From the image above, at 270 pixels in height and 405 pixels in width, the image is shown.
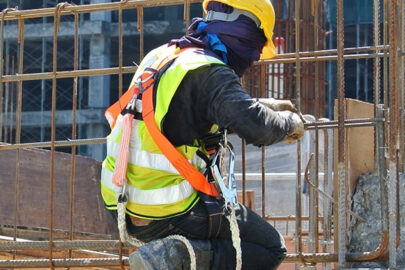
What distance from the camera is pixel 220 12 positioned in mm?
3953

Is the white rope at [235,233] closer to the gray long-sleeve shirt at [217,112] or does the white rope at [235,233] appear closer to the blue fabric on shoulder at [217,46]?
the gray long-sleeve shirt at [217,112]

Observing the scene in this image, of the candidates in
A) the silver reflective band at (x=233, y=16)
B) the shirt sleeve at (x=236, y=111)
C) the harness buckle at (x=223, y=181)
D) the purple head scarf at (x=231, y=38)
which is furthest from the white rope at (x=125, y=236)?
the silver reflective band at (x=233, y=16)

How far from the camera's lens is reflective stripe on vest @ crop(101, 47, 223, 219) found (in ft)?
12.3

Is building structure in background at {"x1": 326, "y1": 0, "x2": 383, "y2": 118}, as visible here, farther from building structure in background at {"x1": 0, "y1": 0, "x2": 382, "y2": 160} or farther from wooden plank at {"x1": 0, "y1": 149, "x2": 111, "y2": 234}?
wooden plank at {"x1": 0, "y1": 149, "x2": 111, "y2": 234}

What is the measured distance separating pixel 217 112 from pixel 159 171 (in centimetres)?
38

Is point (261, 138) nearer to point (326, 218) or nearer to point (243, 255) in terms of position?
point (243, 255)

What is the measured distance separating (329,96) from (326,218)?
16.2m

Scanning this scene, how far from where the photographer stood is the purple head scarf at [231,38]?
3.90 meters

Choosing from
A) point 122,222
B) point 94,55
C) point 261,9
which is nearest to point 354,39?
point 94,55

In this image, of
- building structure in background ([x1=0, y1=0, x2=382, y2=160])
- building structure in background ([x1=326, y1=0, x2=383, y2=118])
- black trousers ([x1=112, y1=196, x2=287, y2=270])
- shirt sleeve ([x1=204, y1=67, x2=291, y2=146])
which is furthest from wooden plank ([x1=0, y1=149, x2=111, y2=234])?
building structure in background ([x1=326, y1=0, x2=383, y2=118])

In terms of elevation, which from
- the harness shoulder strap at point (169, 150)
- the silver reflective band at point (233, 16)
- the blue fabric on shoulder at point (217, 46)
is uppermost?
the silver reflective band at point (233, 16)

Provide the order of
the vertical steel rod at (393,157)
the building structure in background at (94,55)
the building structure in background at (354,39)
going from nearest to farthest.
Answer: the vertical steel rod at (393,157)
the building structure in background at (354,39)
the building structure in background at (94,55)

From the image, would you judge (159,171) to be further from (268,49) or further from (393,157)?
(393,157)

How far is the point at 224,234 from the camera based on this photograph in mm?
3867
